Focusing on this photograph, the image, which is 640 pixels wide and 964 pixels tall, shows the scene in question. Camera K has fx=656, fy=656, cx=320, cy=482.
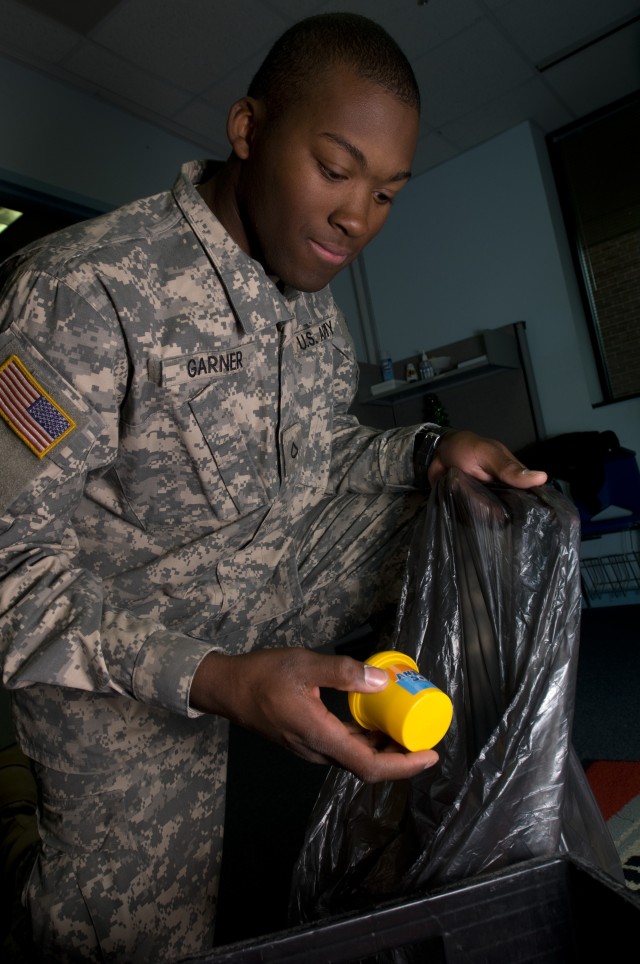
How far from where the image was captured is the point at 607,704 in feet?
6.66

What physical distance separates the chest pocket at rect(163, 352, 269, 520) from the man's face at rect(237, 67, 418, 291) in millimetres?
219

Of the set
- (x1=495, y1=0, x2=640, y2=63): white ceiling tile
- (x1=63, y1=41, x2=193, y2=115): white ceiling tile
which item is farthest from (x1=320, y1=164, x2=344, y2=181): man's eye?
(x1=495, y1=0, x2=640, y2=63): white ceiling tile

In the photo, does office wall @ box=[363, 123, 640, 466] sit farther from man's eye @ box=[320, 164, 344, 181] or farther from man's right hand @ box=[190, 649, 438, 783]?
man's right hand @ box=[190, 649, 438, 783]

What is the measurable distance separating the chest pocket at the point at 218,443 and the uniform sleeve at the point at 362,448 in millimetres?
245

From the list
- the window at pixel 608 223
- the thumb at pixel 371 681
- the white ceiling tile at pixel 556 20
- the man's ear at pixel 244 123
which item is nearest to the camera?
the thumb at pixel 371 681

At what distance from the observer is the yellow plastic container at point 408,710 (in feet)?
1.94

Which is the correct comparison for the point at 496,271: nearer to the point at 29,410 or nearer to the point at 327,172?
the point at 327,172

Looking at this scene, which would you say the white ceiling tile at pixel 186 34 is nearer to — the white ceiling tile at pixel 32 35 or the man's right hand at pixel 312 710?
the white ceiling tile at pixel 32 35

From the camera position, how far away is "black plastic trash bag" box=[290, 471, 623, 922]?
707mm

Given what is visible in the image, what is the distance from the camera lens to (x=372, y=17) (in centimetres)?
299

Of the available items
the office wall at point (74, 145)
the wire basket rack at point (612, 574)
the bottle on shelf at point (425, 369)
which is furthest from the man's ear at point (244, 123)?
the wire basket rack at point (612, 574)

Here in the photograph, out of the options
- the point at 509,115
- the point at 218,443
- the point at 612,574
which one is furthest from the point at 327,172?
the point at 509,115

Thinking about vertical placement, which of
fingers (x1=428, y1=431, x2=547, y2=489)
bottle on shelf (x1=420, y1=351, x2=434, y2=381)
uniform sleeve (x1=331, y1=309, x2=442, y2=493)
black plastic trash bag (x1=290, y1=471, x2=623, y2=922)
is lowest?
black plastic trash bag (x1=290, y1=471, x2=623, y2=922)

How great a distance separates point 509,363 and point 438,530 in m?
3.21
